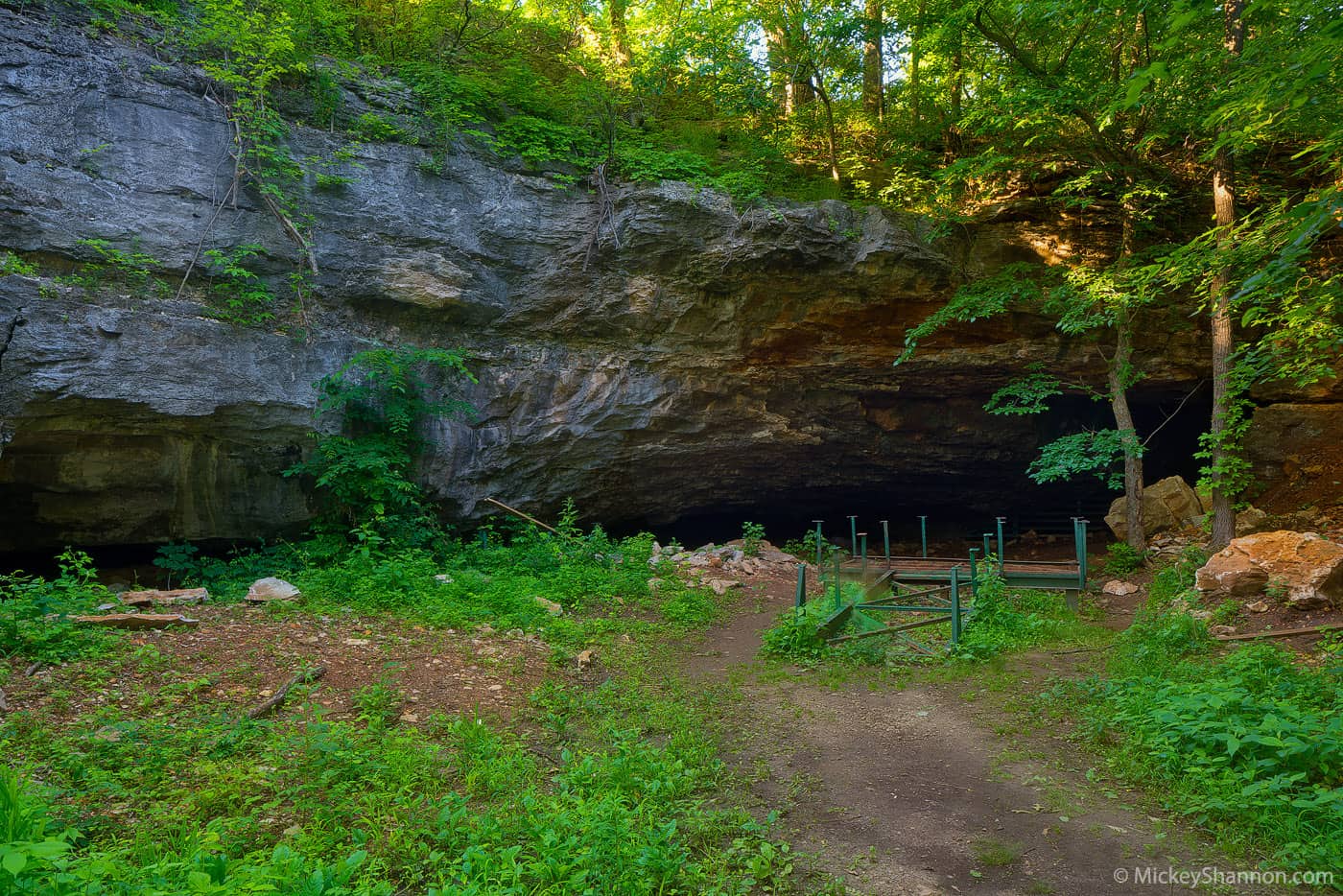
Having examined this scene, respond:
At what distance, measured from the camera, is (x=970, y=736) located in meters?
4.53

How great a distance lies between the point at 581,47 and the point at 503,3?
1527mm

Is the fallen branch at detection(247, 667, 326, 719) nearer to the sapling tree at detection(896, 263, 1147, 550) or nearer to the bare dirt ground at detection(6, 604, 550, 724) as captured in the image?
the bare dirt ground at detection(6, 604, 550, 724)

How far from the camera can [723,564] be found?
38.9 feet

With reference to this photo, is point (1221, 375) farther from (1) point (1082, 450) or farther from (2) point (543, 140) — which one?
(2) point (543, 140)

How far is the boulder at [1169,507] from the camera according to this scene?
39.8 ft

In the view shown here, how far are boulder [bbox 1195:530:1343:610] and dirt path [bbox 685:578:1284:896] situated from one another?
3.97 metres

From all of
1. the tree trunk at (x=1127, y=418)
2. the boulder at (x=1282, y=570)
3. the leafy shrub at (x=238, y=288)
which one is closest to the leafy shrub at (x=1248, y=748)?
the boulder at (x=1282, y=570)

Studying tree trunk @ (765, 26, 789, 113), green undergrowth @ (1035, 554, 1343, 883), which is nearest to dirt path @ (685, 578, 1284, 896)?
green undergrowth @ (1035, 554, 1343, 883)

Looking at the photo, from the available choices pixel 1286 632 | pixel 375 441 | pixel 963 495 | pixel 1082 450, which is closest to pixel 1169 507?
pixel 1082 450

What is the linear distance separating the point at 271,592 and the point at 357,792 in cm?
450

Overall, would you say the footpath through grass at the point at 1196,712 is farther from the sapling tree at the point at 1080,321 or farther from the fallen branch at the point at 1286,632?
the sapling tree at the point at 1080,321

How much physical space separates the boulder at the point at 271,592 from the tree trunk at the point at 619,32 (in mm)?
10430

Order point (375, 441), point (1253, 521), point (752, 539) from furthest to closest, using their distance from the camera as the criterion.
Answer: point (752, 539), point (1253, 521), point (375, 441)

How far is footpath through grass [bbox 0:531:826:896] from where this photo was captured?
2586 mm
